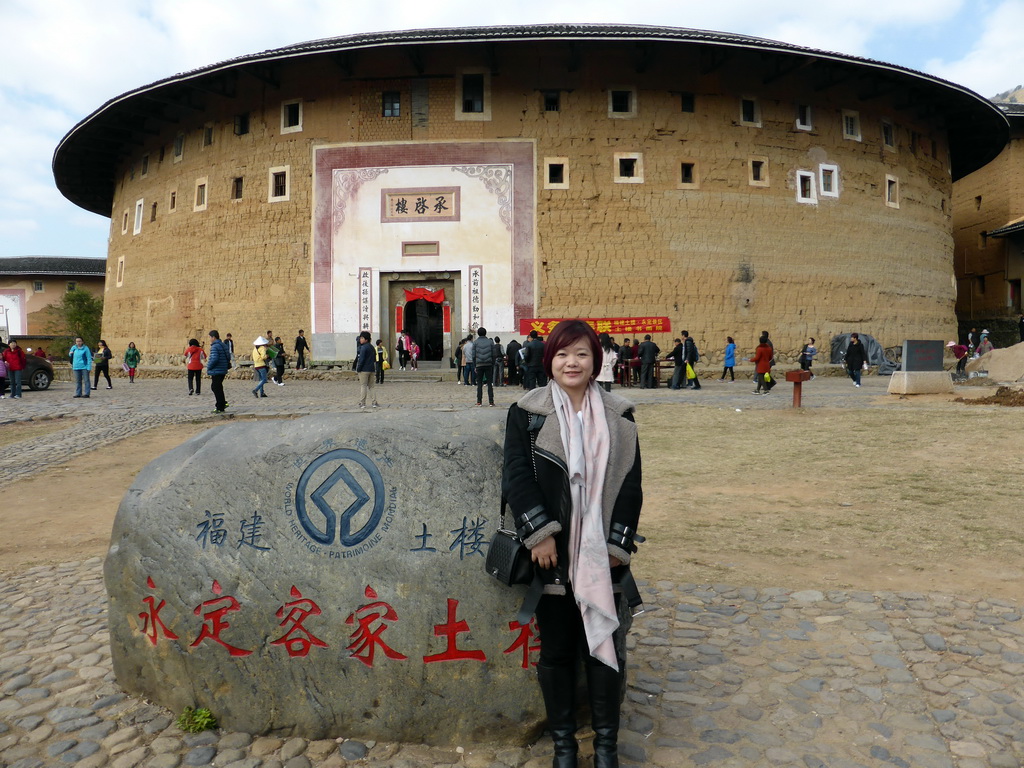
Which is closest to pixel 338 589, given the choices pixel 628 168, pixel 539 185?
pixel 539 185

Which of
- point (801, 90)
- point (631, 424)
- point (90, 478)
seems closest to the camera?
point (631, 424)

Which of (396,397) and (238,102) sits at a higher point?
(238,102)

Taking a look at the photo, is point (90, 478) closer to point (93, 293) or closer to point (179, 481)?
point (179, 481)

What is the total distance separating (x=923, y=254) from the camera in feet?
83.7

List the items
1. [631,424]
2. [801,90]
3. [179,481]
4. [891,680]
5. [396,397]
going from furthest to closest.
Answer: [801,90] < [396,397] < [891,680] < [179,481] < [631,424]

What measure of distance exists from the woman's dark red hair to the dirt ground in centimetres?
234

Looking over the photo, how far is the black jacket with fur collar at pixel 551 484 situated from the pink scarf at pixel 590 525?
0.08ft

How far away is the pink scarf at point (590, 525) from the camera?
2.28 m

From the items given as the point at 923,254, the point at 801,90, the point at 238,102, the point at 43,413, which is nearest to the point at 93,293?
the point at 238,102

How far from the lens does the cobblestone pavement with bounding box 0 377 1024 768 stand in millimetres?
2539

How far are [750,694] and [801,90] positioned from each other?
2402 centimetres

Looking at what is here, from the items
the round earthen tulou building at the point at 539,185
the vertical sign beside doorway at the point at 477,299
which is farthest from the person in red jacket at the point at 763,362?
the vertical sign beside doorway at the point at 477,299

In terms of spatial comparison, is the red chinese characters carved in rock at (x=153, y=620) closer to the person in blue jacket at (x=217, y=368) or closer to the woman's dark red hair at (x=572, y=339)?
the woman's dark red hair at (x=572, y=339)

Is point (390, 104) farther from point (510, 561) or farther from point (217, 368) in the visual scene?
point (510, 561)
